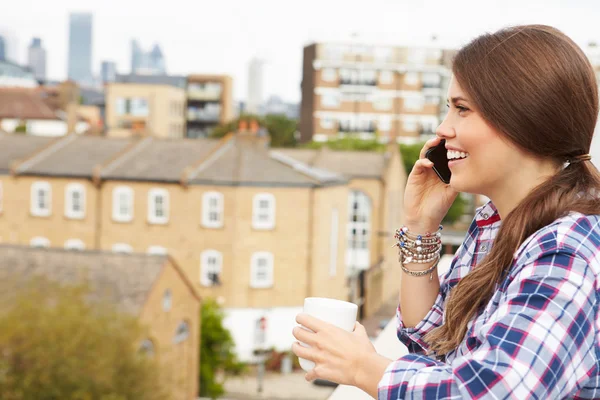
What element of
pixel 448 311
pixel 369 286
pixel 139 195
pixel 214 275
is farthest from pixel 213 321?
pixel 448 311

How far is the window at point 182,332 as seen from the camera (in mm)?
28469

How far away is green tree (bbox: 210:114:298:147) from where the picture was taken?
69250 millimetres

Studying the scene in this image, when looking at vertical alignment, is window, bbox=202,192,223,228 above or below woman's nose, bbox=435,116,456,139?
below

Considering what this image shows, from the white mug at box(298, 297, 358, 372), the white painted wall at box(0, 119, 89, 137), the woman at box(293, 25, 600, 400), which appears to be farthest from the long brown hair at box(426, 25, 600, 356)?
the white painted wall at box(0, 119, 89, 137)

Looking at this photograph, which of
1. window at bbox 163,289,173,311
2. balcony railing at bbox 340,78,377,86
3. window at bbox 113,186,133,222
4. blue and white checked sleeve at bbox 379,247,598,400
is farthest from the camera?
balcony railing at bbox 340,78,377,86

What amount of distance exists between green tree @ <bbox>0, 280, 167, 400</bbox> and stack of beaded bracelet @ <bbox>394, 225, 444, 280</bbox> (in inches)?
957

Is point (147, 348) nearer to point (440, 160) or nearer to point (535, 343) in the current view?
point (440, 160)

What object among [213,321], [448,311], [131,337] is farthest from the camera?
[213,321]

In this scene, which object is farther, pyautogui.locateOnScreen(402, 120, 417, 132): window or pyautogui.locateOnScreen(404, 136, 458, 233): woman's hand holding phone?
pyautogui.locateOnScreen(402, 120, 417, 132): window

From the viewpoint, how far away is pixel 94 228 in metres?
35.3

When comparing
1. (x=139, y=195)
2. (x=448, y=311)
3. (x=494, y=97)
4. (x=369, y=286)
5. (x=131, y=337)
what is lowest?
(x=369, y=286)

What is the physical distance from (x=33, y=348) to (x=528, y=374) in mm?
26350

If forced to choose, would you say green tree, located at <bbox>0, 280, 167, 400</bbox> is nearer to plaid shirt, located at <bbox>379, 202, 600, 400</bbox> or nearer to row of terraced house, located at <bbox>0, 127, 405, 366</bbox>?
row of terraced house, located at <bbox>0, 127, 405, 366</bbox>

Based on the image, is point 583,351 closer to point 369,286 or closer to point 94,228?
point 94,228
